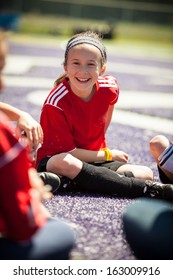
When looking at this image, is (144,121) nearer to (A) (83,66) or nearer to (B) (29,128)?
(A) (83,66)

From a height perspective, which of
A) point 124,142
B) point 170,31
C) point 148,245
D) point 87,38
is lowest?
point 170,31

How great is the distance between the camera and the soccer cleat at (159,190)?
3082mm

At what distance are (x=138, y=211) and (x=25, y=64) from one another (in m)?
8.66

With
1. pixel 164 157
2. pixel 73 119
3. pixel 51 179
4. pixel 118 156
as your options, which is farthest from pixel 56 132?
pixel 164 157

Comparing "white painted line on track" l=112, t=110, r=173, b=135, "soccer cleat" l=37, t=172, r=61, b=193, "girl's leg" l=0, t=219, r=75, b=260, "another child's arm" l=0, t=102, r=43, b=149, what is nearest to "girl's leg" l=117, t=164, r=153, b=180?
→ "soccer cleat" l=37, t=172, r=61, b=193

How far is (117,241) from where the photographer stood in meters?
2.44

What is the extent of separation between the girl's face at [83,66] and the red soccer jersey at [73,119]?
0.10m

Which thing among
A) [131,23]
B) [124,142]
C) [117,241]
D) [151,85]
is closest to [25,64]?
[151,85]

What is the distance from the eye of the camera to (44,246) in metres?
1.97

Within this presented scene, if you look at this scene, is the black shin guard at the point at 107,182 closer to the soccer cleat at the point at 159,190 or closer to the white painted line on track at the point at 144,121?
the soccer cleat at the point at 159,190

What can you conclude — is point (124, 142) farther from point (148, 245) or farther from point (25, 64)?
point (25, 64)

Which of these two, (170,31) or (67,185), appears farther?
(170,31)

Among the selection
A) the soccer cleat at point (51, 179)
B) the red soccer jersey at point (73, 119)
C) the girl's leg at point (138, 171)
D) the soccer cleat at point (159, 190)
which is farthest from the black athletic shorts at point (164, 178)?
the soccer cleat at point (51, 179)

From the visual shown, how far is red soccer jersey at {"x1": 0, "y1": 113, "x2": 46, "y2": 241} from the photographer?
1.82 metres
